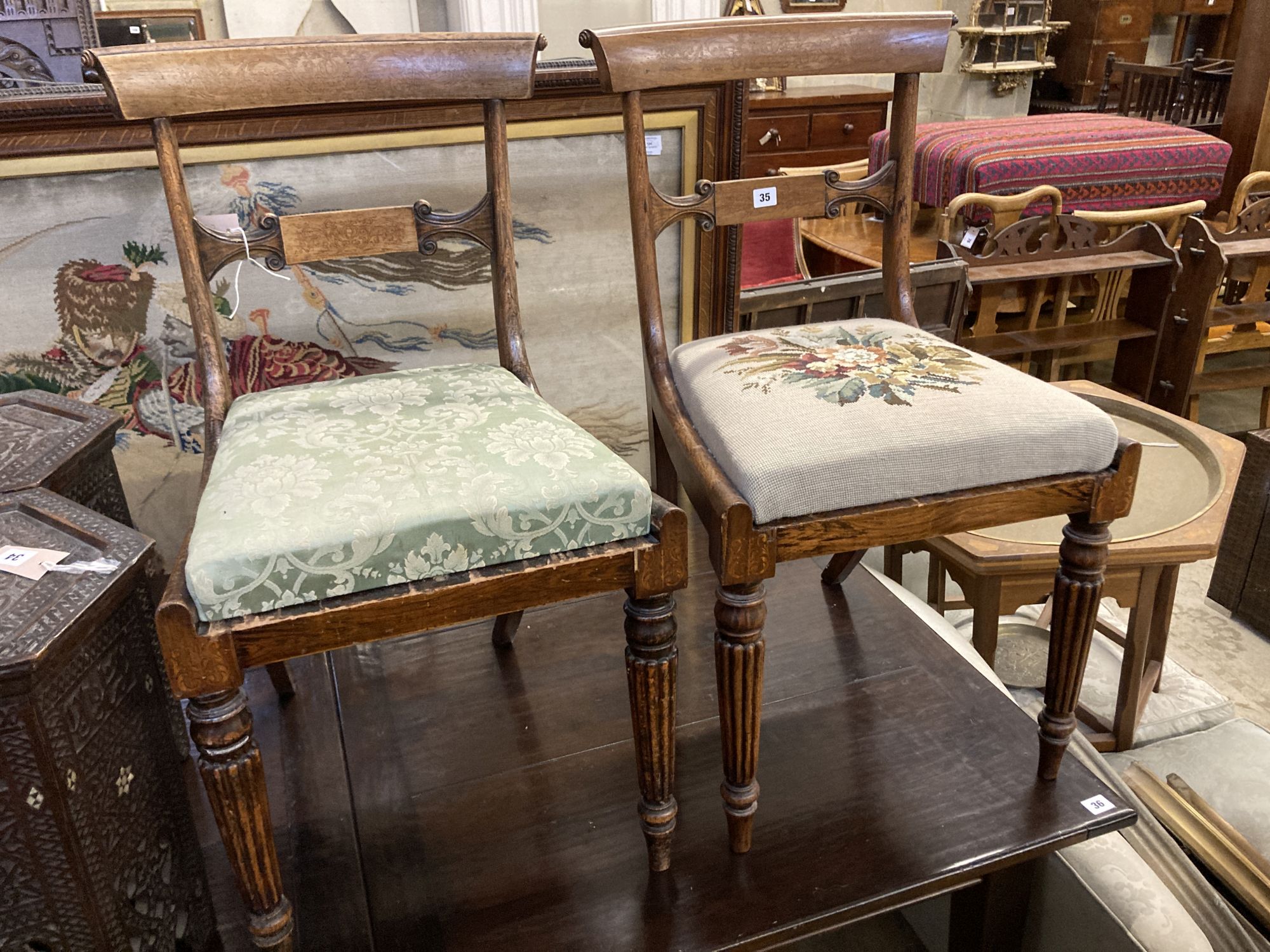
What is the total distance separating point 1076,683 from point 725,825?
0.45 metres

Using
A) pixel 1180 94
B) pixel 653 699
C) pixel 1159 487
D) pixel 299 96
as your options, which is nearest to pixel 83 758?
pixel 653 699

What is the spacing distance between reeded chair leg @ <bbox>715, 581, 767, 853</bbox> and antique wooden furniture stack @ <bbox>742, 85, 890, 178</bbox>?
3.81 m

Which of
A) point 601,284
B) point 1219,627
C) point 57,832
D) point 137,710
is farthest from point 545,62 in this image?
point 1219,627

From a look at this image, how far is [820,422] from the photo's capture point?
3.34 feet

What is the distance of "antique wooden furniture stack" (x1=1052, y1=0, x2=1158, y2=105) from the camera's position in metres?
5.22

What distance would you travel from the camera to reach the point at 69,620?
2.62 ft

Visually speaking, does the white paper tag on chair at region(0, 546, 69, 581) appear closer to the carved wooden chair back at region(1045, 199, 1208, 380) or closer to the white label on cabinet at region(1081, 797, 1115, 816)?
the white label on cabinet at region(1081, 797, 1115, 816)

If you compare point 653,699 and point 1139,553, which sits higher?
point 653,699

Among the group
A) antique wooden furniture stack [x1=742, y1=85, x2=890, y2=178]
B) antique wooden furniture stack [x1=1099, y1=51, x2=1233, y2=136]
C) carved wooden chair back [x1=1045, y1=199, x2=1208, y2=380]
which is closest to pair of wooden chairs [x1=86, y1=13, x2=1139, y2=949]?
carved wooden chair back [x1=1045, y1=199, x2=1208, y2=380]

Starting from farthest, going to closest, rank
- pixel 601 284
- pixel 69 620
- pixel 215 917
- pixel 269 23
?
pixel 269 23 < pixel 601 284 < pixel 215 917 < pixel 69 620

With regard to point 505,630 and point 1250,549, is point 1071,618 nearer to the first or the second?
point 505,630

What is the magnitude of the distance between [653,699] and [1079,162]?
9.93ft

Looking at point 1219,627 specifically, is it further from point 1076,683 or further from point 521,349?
point 521,349

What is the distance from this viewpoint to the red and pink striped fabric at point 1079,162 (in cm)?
320
